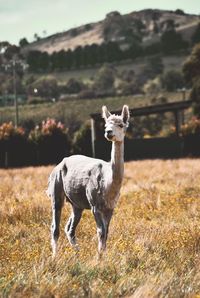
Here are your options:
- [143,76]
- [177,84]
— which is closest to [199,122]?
[177,84]

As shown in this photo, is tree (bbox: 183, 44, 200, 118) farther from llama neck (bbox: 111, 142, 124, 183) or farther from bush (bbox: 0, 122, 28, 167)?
llama neck (bbox: 111, 142, 124, 183)

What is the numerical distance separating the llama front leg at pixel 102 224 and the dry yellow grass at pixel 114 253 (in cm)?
15

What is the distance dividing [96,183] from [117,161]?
52 cm

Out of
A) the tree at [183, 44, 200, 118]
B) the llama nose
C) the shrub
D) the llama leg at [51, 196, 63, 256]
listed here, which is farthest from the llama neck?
the tree at [183, 44, 200, 118]

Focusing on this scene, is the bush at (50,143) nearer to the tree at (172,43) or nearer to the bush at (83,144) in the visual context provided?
the bush at (83,144)

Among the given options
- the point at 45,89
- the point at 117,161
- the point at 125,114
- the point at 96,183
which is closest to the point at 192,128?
the point at 96,183

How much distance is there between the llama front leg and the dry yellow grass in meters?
0.15

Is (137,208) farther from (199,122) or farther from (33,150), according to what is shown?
(199,122)

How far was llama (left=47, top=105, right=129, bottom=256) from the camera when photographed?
7.98 meters

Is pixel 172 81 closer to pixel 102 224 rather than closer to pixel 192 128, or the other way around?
pixel 192 128

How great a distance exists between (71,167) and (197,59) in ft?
143

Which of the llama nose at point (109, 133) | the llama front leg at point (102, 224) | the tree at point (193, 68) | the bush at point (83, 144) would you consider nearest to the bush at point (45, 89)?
the tree at point (193, 68)

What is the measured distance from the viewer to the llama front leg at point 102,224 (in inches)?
316

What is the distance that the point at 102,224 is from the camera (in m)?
8.12
